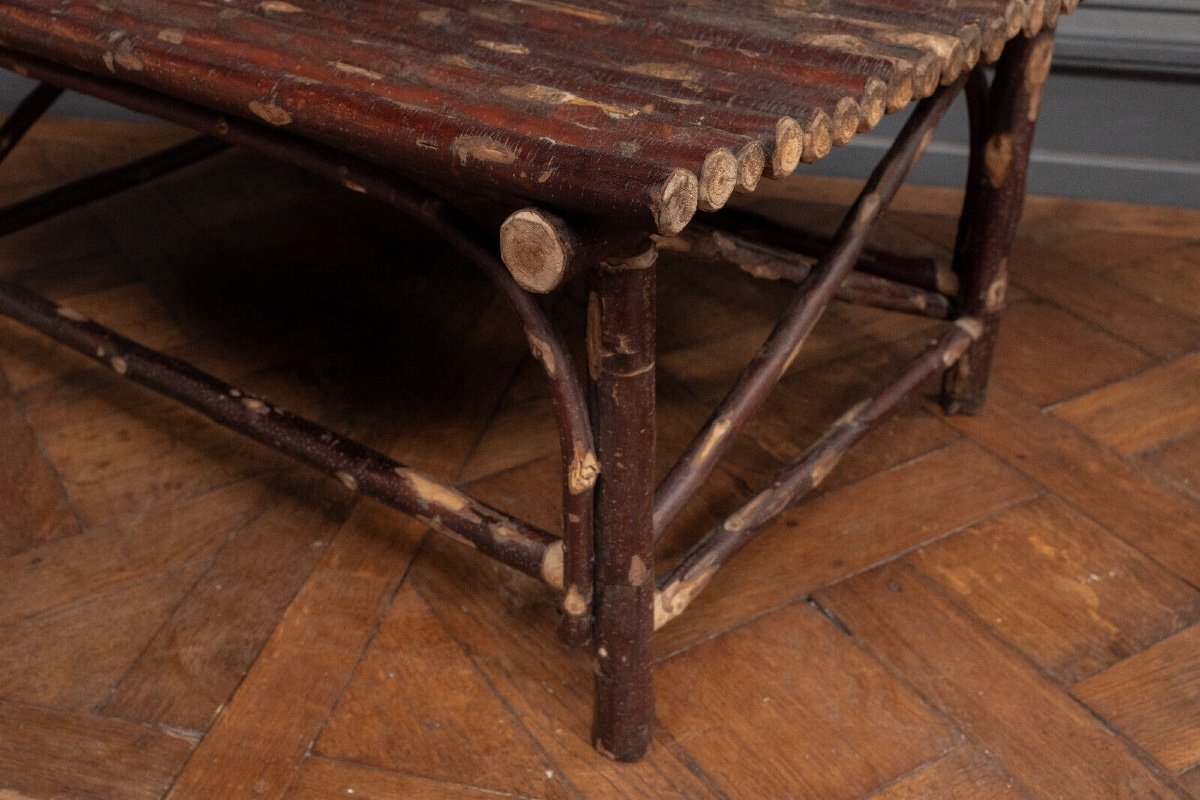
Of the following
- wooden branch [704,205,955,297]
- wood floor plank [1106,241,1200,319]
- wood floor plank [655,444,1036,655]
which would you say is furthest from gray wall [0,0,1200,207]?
wood floor plank [655,444,1036,655]

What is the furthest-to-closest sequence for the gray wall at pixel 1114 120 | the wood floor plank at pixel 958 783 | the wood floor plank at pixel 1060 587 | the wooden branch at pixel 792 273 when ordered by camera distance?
the gray wall at pixel 1114 120 < the wooden branch at pixel 792 273 < the wood floor plank at pixel 1060 587 < the wood floor plank at pixel 958 783

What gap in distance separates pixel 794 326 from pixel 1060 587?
0.94 feet

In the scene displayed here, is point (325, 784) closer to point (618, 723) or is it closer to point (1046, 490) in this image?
point (618, 723)

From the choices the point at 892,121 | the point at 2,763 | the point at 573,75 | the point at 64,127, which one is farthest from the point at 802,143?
the point at 64,127

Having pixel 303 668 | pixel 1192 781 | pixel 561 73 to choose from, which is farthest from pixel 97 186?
pixel 1192 781

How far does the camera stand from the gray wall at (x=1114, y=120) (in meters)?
1.48

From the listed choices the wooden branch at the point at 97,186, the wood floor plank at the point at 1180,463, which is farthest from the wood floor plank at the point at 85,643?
the wood floor plank at the point at 1180,463

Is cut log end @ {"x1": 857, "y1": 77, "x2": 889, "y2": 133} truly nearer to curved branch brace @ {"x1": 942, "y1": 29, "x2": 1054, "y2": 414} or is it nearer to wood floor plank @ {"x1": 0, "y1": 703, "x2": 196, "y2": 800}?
curved branch brace @ {"x1": 942, "y1": 29, "x2": 1054, "y2": 414}

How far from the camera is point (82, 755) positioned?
2.73ft

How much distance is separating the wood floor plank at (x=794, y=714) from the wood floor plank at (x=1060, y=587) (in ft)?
0.36

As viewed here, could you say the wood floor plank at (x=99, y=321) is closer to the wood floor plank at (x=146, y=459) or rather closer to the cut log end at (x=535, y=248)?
the wood floor plank at (x=146, y=459)

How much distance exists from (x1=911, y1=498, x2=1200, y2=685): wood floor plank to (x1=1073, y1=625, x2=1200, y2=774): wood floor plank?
0.04 ft

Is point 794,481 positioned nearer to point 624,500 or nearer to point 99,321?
point 624,500

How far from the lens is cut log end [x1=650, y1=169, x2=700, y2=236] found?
0.59m
